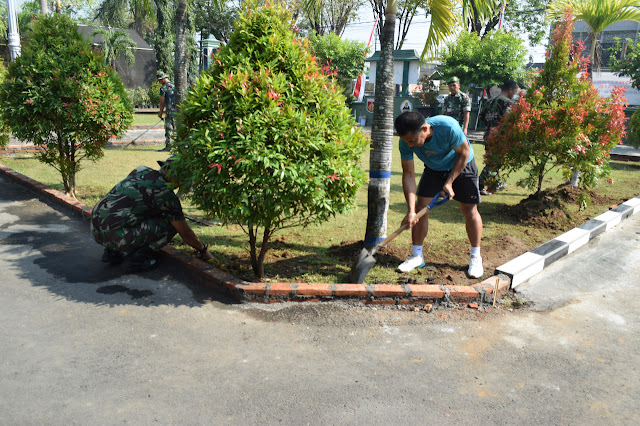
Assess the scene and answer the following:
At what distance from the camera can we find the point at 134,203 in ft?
14.8

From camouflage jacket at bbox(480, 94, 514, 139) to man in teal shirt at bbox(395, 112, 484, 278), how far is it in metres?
4.04

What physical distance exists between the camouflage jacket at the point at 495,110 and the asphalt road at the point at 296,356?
422 centimetres

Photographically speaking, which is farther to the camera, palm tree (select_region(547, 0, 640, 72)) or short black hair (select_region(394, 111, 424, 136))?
palm tree (select_region(547, 0, 640, 72))

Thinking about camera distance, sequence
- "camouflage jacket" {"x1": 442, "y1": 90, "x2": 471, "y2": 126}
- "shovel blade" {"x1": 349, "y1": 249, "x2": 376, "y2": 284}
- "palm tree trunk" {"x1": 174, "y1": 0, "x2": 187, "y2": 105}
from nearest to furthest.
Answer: "shovel blade" {"x1": 349, "y1": 249, "x2": 376, "y2": 284}, "palm tree trunk" {"x1": 174, "y1": 0, "x2": 187, "y2": 105}, "camouflage jacket" {"x1": 442, "y1": 90, "x2": 471, "y2": 126}

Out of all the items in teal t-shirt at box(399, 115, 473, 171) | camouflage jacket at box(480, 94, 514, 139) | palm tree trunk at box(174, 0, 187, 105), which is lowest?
teal t-shirt at box(399, 115, 473, 171)

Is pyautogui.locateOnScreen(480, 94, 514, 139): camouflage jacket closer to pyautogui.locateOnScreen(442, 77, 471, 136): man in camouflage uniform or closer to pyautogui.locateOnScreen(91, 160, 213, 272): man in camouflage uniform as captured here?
pyautogui.locateOnScreen(442, 77, 471, 136): man in camouflage uniform

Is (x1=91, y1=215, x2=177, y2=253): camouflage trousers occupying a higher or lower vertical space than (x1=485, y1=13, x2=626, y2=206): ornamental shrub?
A: lower

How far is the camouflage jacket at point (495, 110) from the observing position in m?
8.23

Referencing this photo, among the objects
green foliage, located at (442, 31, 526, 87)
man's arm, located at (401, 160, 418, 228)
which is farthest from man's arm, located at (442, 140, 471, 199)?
green foliage, located at (442, 31, 526, 87)

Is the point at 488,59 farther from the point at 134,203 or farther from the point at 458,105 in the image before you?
the point at 134,203

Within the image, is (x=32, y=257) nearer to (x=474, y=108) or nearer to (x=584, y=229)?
(x=584, y=229)

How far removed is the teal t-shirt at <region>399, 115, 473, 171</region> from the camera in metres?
4.35

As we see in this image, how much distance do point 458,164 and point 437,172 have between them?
1.12 feet

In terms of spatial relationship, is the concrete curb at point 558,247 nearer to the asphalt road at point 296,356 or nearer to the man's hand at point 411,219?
the asphalt road at point 296,356
